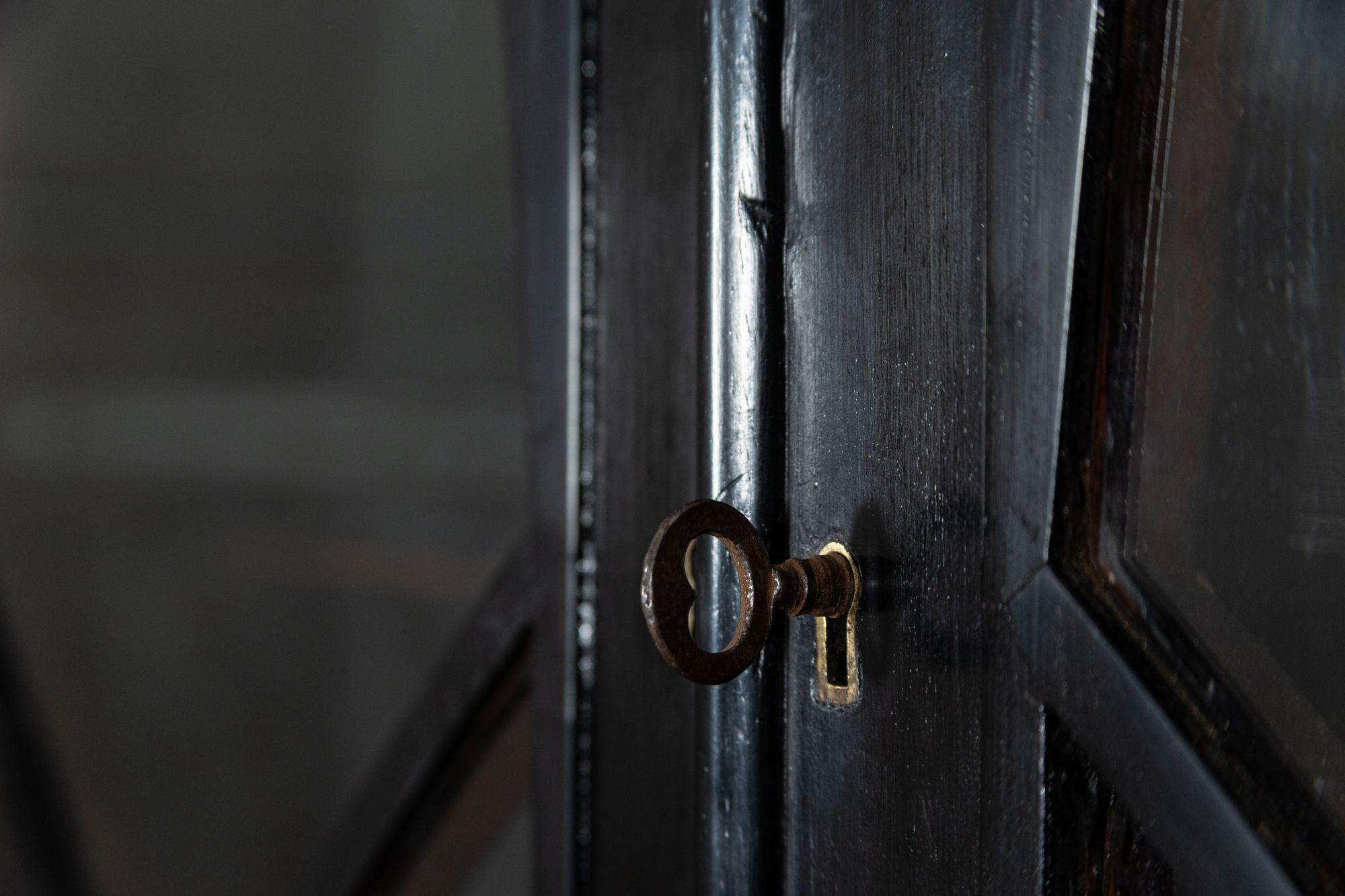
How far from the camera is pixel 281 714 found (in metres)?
2.43

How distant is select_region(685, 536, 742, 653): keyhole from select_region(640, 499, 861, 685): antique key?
37 mm

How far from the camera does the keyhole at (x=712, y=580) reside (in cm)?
35

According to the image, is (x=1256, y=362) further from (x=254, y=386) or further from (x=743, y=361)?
(x=254, y=386)

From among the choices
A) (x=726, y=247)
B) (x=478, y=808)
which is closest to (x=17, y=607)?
(x=478, y=808)

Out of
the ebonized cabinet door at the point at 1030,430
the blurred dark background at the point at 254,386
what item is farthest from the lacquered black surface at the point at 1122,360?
the blurred dark background at the point at 254,386

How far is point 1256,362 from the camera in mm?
283

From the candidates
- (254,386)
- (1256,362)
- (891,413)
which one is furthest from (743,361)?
(254,386)

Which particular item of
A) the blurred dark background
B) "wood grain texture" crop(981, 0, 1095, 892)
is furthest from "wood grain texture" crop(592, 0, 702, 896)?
the blurred dark background

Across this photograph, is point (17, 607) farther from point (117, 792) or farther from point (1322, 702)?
point (1322, 702)

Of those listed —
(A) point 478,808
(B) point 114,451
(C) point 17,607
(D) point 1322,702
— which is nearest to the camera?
(D) point 1322,702

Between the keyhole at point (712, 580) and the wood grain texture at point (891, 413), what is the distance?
0.08 feet

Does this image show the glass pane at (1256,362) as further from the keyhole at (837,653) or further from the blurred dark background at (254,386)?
the blurred dark background at (254,386)

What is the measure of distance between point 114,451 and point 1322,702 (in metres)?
2.64

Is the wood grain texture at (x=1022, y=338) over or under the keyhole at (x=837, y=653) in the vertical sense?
over
